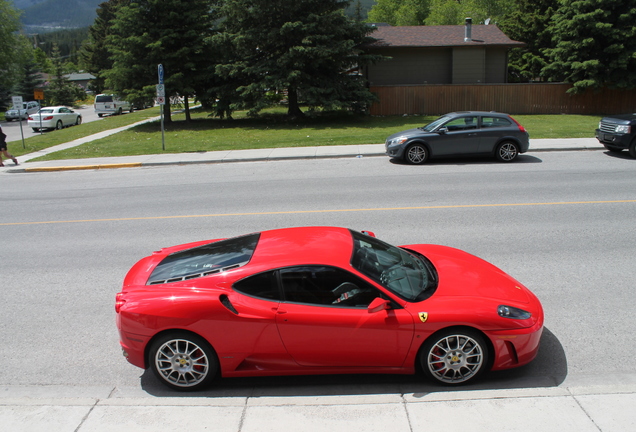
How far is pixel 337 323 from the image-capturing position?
4.52m

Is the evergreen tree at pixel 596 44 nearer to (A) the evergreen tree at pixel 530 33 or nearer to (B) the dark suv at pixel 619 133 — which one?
(A) the evergreen tree at pixel 530 33

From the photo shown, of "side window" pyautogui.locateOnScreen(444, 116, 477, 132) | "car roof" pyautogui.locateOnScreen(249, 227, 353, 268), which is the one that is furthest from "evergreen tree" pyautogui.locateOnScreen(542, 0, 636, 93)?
"car roof" pyautogui.locateOnScreen(249, 227, 353, 268)

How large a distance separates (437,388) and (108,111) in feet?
148

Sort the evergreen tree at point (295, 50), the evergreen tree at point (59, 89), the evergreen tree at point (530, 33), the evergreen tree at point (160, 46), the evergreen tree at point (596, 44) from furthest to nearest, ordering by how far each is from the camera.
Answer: the evergreen tree at point (59, 89) → the evergreen tree at point (530, 33) → the evergreen tree at point (596, 44) → the evergreen tree at point (160, 46) → the evergreen tree at point (295, 50)

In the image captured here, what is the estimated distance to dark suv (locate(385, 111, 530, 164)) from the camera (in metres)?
15.8

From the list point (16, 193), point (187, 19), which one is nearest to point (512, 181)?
point (16, 193)

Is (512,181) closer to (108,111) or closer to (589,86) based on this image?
(589,86)

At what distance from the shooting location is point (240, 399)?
14.7 feet

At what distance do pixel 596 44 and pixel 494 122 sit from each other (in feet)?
62.0

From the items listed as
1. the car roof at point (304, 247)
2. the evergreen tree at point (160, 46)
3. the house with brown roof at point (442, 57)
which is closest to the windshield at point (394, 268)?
the car roof at point (304, 247)

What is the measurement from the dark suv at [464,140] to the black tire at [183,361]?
1211 cm

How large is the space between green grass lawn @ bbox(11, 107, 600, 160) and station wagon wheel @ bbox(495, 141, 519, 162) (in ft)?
17.9

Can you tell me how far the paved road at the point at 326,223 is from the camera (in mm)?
4855

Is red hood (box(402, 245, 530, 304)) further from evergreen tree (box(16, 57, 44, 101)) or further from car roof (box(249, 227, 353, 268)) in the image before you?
evergreen tree (box(16, 57, 44, 101))
